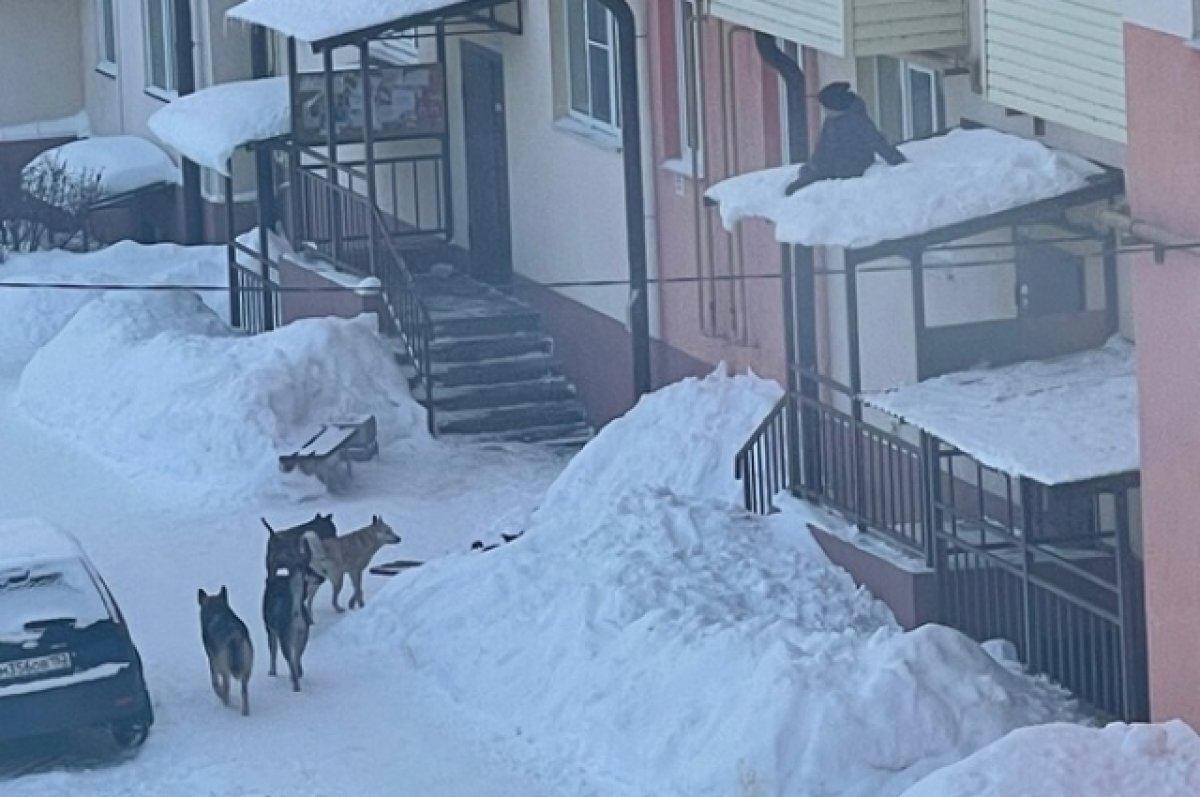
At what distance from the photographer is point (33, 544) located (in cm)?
1579

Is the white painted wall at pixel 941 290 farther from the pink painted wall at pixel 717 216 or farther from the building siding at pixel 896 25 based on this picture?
the pink painted wall at pixel 717 216

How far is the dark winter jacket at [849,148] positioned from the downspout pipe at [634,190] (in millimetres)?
4829

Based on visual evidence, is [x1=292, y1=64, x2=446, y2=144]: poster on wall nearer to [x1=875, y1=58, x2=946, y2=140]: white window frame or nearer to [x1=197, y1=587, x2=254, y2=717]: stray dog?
[x1=875, y1=58, x2=946, y2=140]: white window frame

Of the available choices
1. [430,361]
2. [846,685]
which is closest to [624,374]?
[430,361]

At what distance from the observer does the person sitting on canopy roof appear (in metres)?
16.1

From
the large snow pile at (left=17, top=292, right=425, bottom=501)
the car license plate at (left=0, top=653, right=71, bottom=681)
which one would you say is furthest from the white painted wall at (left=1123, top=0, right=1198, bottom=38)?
the large snow pile at (left=17, top=292, right=425, bottom=501)

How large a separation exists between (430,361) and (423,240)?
10.4ft

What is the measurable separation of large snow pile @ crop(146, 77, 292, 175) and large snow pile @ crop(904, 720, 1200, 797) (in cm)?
1421

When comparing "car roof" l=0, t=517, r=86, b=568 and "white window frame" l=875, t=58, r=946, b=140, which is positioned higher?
"white window frame" l=875, t=58, r=946, b=140

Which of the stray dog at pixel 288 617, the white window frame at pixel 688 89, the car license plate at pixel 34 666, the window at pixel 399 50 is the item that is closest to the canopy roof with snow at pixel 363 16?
the window at pixel 399 50

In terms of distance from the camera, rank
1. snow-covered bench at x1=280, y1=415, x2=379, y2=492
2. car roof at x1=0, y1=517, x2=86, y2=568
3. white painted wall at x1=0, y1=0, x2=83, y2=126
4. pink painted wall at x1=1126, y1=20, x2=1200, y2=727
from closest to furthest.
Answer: pink painted wall at x1=1126, y1=20, x2=1200, y2=727, car roof at x1=0, y1=517, x2=86, y2=568, snow-covered bench at x1=280, y1=415, x2=379, y2=492, white painted wall at x1=0, y1=0, x2=83, y2=126

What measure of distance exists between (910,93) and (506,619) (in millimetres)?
4321

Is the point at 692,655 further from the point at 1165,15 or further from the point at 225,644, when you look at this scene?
the point at 1165,15

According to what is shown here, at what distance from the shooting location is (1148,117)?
1252cm
